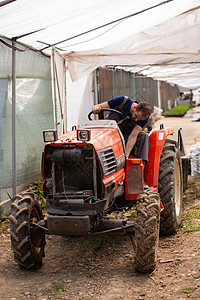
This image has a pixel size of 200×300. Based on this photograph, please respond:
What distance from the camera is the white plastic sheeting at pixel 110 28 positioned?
4949 millimetres

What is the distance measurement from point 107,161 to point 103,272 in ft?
3.49

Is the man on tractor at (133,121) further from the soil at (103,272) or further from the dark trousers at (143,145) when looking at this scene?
the soil at (103,272)

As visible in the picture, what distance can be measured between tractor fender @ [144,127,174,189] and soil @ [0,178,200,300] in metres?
0.76

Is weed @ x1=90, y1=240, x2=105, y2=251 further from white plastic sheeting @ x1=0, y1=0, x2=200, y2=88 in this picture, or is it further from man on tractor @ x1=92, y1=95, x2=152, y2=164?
white plastic sheeting @ x1=0, y1=0, x2=200, y2=88

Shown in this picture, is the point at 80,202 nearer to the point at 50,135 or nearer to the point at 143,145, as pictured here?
the point at 50,135

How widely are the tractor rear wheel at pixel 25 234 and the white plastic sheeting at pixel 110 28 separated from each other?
2.25 meters

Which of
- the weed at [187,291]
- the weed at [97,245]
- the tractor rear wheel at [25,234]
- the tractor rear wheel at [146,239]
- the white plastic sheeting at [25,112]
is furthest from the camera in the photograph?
the white plastic sheeting at [25,112]

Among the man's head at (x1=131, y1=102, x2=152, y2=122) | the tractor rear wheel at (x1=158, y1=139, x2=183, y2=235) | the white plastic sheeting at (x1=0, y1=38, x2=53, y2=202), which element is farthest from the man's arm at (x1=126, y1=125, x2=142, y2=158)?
the white plastic sheeting at (x1=0, y1=38, x2=53, y2=202)

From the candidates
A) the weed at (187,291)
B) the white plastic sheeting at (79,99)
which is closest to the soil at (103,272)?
the weed at (187,291)

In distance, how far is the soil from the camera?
3302 millimetres

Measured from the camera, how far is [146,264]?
364cm

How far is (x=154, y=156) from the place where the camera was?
473 cm

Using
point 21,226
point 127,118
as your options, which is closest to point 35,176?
point 127,118

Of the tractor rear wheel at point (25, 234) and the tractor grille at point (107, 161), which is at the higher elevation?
the tractor grille at point (107, 161)
